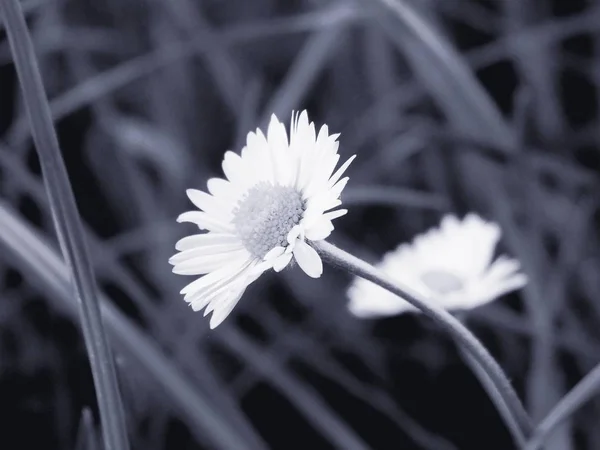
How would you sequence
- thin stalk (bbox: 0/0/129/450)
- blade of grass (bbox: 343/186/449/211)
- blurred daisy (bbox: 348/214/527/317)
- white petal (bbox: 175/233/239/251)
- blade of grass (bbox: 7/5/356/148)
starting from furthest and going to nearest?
blade of grass (bbox: 7/5/356/148) → blade of grass (bbox: 343/186/449/211) → blurred daisy (bbox: 348/214/527/317) → white petal (bbox: 175/233/239/251) → thin stalk (bbox: 0/0/129/450)

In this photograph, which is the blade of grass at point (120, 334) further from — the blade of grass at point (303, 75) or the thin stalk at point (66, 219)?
the blade of grass at point (303, 75)

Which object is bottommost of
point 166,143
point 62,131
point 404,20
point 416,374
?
point 416,374

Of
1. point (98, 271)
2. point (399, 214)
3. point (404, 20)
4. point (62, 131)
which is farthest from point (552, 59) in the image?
point (62, 131)

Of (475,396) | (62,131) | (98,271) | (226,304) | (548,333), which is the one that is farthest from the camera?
(62,131)

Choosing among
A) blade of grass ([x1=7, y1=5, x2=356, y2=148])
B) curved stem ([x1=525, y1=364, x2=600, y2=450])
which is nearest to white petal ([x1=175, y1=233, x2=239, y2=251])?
curved stem ([x1=525, y1=364, x2=600, y2=450])

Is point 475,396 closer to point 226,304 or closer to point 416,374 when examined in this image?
point 416,374

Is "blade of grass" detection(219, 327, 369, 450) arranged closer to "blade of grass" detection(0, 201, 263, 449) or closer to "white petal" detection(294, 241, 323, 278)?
"blade of grass" detection(0, 201, 263, 449)

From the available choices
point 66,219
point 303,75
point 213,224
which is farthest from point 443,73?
point 66,219
